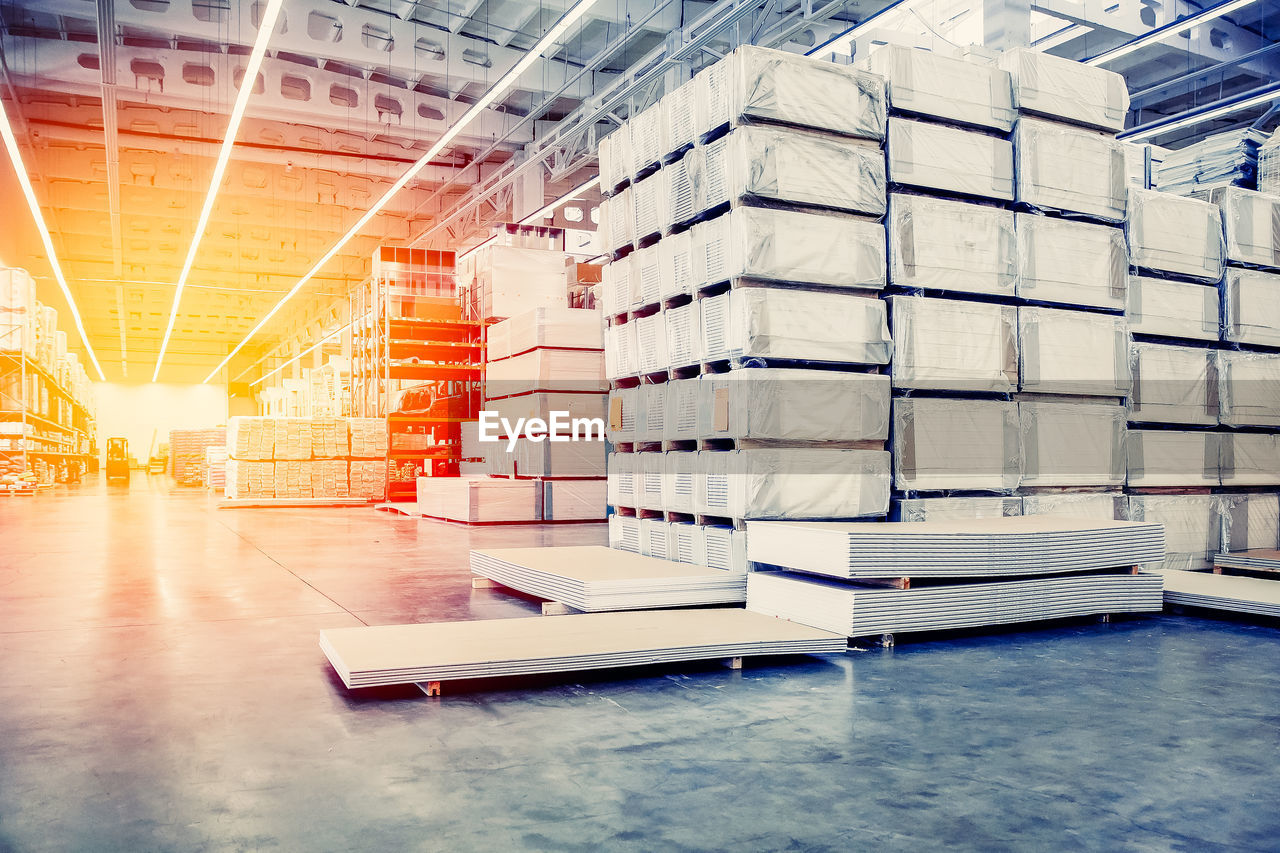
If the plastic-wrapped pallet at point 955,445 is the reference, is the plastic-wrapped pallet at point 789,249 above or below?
above

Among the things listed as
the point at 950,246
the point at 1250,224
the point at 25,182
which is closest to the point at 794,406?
the point at 950,246

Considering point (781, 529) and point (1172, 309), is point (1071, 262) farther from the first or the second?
point (781, 529)

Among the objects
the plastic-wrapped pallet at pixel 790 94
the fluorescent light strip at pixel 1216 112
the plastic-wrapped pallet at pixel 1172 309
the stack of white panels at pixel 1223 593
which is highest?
the fluorescent light strip at pixel 1216 112

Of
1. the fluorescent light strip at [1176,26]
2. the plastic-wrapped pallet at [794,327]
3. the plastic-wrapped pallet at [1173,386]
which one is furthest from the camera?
the fluorescent light strip at [1176,26]

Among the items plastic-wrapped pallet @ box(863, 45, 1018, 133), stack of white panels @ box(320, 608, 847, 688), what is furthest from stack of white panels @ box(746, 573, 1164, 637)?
plastic-wrapped pallet @ box(863, 45, 1018, 133)

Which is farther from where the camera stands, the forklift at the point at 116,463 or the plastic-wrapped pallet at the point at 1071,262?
the forklift at the point at 116,463

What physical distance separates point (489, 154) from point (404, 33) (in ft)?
17.9

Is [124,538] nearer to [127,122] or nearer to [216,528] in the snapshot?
[216,528]

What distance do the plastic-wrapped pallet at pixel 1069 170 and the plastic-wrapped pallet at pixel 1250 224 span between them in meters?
1.16

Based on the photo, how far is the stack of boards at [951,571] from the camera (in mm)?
4242

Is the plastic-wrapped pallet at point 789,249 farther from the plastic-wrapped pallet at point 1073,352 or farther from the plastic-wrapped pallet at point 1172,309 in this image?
the plastic-wrapped pallet at point 1172,309

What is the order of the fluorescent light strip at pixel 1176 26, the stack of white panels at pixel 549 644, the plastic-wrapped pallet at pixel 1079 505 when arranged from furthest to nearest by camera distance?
the fluorescent light strip at pixel 1176 26
the plastic-wrapped pallet at pixel 1079 505
the stack of white panels at pixel 549 644

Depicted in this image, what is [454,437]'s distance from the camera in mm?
15914

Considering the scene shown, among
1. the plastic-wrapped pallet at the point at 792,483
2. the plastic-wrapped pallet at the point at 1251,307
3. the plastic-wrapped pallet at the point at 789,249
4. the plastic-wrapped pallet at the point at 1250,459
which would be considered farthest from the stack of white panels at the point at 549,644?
the plastic-wrapped pallet at the point at 1251,307
